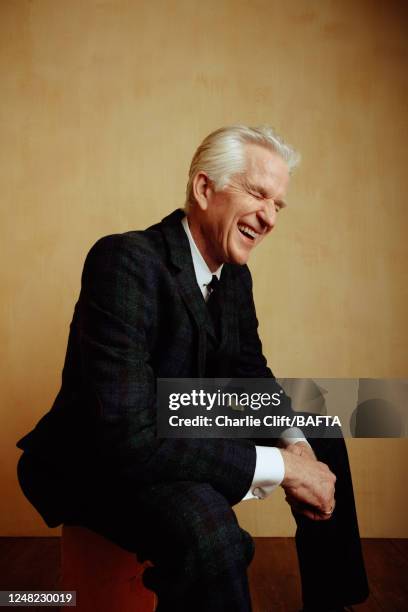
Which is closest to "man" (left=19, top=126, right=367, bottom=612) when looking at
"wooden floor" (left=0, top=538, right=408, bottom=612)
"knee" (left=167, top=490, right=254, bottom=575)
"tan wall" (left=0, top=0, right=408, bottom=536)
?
"knee" (left=167, top=490, right=254, bottom=575)

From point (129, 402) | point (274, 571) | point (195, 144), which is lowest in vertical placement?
point (274, 571)

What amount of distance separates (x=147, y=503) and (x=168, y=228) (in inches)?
24.6

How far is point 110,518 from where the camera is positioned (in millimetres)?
1123

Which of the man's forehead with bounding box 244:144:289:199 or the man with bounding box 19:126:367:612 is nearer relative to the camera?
the man with bounding box 19:126:367:612

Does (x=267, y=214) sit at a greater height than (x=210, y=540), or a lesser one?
greater

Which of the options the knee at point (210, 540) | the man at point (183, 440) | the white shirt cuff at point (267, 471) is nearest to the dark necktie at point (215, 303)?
the man at point (183, 440)

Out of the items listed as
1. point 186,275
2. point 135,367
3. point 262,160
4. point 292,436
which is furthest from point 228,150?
point 292,436

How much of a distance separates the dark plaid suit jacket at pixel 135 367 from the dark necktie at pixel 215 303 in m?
0.02

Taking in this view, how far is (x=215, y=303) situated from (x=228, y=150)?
0.38 meters

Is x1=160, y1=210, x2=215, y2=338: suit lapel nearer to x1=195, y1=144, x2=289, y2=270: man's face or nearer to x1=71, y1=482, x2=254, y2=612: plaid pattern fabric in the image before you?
x1=195, y1=144, x2=289, y2=270: man's face

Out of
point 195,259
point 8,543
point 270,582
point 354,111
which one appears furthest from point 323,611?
point 354,111

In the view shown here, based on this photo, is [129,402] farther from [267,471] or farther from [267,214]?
[267,214]

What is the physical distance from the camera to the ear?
143cm

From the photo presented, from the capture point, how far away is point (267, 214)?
142 centimetres
